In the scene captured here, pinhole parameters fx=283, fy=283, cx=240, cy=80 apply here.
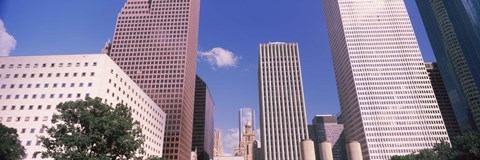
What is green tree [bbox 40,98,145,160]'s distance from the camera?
36.9 m

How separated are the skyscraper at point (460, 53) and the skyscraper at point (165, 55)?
499 ft

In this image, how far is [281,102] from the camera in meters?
176

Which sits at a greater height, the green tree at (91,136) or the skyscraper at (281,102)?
the skyscraper at (281,102)

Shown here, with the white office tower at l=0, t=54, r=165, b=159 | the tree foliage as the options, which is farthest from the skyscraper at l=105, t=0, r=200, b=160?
the tree foliage

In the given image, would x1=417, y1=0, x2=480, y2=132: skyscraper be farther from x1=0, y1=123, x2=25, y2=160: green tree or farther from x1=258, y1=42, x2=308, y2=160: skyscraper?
x1=0, y1=123, x2=25, y2=160: green tree

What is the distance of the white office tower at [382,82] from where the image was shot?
155 meters

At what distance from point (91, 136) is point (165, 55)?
13360 centimetres

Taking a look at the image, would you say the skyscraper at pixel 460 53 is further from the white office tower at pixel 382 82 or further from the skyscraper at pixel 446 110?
the white office tower at pixel 382 82

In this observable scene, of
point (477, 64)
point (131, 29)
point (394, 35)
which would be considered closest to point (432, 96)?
point (477, 64)

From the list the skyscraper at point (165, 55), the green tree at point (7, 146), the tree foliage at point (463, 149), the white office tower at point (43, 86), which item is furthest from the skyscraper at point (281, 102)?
the green tree at point (7, 146)

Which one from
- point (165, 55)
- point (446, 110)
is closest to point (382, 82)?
point (446, 110)

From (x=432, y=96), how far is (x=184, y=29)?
15271 centimetres

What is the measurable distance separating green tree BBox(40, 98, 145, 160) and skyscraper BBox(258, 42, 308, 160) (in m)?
131

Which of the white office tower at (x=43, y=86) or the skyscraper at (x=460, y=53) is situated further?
the skyscraper at (x=460, y=53)
